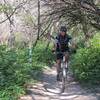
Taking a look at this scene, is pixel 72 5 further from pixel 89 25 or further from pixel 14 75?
pixel 14 75

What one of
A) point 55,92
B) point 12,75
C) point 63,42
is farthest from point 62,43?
point 12,75

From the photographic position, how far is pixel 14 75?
35.7 feet

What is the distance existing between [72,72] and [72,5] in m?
2.55

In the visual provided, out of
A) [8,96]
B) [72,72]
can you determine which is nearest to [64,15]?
[72,72]

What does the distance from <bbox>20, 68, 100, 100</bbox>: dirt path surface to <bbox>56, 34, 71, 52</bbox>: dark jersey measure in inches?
49.1

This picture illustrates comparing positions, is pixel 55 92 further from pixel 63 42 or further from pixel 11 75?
pixel 63 42

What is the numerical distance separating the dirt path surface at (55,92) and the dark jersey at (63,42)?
49.1 inches

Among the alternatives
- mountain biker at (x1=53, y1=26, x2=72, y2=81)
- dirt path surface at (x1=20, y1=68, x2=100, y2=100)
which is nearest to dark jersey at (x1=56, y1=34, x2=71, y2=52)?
mountain biker at (x1=53, y1=26, x2=72, y2=81)

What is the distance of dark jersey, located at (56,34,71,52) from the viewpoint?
11.4 m

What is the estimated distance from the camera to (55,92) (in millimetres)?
10930

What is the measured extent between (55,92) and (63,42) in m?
1.59

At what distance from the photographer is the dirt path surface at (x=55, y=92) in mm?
10047

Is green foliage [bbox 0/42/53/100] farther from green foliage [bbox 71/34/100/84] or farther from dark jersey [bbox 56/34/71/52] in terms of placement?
green foliage [bbox 71/34/100/84]

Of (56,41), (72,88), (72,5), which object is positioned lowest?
(72,88)
